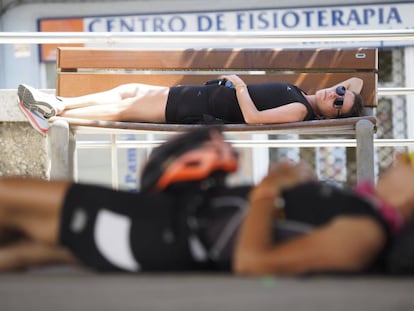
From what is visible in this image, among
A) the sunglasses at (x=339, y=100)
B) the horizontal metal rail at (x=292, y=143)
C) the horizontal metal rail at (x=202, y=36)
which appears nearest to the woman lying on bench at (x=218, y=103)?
the sunglasses at (x=339, y=100)

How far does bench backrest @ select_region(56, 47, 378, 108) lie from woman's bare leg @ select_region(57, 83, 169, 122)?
0.29 meters

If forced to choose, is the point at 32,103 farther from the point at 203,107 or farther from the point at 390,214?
the point at 390,214

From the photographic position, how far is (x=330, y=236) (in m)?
2.10

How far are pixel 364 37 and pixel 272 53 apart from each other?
0.87 meters

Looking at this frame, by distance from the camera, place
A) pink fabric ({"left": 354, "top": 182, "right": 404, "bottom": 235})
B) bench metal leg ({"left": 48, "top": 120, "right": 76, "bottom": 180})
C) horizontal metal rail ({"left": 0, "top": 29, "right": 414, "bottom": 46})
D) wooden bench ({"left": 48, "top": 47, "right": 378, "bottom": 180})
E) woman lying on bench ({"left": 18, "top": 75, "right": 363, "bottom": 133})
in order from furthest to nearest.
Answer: wooden bench ({"left": 48, "top": 47, "right": 378, "bottom": 180})
woman lying on bench ({"left": 18, "top": 75, "right": 363, "bottom": 133})
horizontal metal rail ({"left": 0, "top": 29, "right": 414, "bottom": 46})
bench metal leg ({"left": 48, "top": 120, "right": 76, "bottom": 180})
pink fabric ({"left": 354, "top": 182, "right": 404, "bottom": 235})

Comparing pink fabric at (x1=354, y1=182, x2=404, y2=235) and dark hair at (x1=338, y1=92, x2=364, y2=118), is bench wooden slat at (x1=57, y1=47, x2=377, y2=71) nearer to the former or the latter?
dark hair at (x1=338, y1=92, x2=364, y2=118)

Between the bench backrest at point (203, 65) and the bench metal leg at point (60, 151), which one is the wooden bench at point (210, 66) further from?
the bench metal leg at point (60, 151)

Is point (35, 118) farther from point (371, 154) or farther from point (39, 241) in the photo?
point (39, 241)

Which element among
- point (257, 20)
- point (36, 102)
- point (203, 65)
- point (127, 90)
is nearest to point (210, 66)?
point (203, 65)

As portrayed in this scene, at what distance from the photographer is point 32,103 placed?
172 inches

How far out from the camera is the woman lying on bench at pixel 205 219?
83.6 inches

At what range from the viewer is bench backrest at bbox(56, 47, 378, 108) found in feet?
17.3

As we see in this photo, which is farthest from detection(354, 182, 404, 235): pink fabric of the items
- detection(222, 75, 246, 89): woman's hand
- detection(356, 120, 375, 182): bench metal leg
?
detection(222, 75, 246, 89): woman's hand

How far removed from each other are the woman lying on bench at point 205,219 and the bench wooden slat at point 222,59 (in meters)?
3.01
